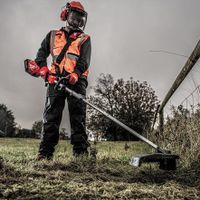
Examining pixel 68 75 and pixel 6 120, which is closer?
pixel 68 75

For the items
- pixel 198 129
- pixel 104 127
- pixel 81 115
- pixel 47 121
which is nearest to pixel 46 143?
pixel 47 121

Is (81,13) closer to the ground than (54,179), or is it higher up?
higher up

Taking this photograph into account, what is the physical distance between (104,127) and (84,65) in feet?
85.8

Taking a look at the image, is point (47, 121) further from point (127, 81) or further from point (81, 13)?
point (127, 81)

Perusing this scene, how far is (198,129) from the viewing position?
3490mm

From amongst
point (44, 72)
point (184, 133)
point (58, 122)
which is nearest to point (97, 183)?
point (184, 133)

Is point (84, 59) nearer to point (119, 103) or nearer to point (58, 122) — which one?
point (58, 122)

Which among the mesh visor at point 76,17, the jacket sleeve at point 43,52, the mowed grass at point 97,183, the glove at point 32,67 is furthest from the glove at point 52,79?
the mowed grass at point 97,183

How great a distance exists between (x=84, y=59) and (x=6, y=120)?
5804cm

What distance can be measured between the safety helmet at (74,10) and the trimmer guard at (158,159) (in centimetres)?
263

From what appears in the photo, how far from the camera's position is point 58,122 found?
14.5ft

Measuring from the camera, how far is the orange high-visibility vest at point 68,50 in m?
4.41

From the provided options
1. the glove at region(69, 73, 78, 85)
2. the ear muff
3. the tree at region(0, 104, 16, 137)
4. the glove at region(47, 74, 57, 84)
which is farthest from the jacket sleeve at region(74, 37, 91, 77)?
the tree at region(0, 104, 16, 137)

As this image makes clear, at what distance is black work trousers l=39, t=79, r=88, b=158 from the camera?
4320mm
